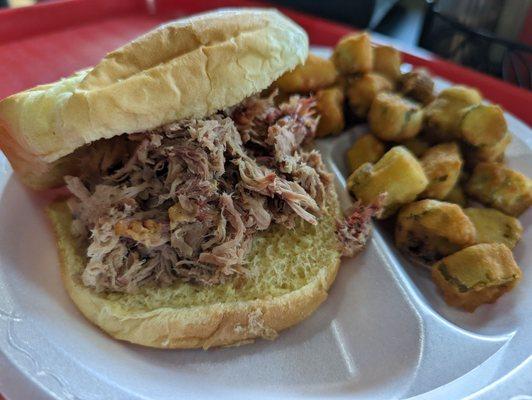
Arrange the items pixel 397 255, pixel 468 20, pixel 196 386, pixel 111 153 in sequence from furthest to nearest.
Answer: pixel 468 20
pixel 397 255
pixel 111 153
pixel 196 386

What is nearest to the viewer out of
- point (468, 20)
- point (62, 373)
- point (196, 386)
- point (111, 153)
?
point (62, 373)

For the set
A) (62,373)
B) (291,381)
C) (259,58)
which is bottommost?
(291,381)

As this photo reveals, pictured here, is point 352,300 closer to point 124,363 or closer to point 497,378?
point 497,378

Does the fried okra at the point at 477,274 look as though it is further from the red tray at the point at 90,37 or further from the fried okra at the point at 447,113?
the red tray at the point at 90,37

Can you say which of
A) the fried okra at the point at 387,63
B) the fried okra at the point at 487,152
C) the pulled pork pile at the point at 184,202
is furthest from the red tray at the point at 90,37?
the pulled pork pile at the point at 184,202

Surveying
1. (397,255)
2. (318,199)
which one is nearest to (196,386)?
(318,199)
